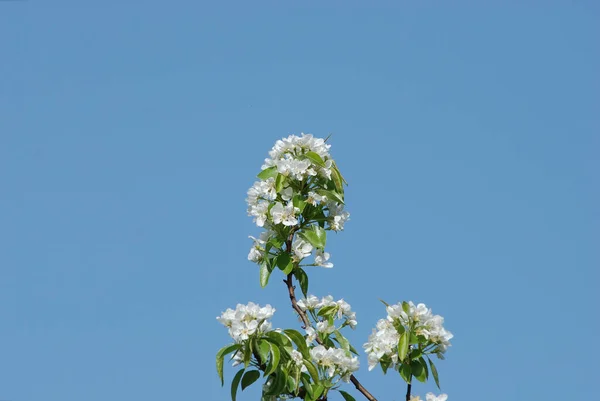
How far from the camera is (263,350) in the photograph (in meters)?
3.75

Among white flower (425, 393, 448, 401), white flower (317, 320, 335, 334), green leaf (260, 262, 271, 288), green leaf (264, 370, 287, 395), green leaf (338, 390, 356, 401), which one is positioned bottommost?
white flower (425, 393, 448, 401)

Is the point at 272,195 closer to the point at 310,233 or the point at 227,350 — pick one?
the point at 310,233

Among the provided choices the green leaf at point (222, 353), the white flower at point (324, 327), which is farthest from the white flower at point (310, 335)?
the green leaf at point (222, 353)

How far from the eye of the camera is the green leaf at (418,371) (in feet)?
12.8

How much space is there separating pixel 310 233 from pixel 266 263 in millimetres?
252

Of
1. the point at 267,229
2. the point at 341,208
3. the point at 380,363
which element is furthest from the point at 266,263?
Result: the point at 380,363

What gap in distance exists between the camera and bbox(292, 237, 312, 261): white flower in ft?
14.0

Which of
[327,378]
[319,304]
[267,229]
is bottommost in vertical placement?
[327,378]

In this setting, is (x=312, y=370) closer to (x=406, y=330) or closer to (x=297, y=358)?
(x=297, y=358)

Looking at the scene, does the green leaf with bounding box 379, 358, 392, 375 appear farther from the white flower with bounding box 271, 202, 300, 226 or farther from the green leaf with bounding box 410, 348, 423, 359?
the white flower with bounding box 271, 202, 300, 226

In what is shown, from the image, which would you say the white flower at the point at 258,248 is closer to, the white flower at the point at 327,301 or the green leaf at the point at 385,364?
the white flower at the point at 327,301

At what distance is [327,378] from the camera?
12.9 feet

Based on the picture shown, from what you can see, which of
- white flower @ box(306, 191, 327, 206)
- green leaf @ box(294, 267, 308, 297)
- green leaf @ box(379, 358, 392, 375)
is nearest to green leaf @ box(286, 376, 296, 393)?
green leaf @ box(379, 358, 392, 375)

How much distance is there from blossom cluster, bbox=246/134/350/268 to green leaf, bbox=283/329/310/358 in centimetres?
46
